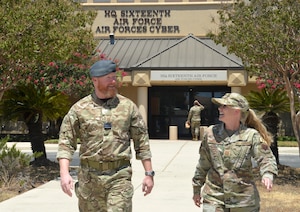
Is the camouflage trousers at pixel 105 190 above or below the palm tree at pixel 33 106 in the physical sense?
below

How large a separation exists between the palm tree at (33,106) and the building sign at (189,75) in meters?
12.6

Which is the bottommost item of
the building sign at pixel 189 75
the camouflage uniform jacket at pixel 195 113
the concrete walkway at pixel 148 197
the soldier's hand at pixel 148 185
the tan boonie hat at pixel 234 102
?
the concrete walkway at pixel 148 197

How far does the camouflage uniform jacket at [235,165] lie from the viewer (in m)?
4.39

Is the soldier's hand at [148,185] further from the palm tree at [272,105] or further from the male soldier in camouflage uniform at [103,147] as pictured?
the palm tree at [272,105]

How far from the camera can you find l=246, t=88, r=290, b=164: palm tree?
13570 millimetres

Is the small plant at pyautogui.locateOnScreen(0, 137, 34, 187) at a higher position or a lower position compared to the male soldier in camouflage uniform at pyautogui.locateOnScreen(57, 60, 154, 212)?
lower

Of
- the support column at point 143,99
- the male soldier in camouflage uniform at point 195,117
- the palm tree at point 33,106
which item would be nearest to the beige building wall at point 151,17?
the support column at point 143,99

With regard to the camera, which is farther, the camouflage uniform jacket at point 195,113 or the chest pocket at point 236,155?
the camouflage uniform jacket at point 195,113

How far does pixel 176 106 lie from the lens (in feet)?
96.2

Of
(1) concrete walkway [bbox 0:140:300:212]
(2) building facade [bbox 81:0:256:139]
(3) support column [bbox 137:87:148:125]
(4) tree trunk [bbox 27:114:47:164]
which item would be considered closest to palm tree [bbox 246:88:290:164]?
(1) concrete walkway [bbox 0:140:300:212]

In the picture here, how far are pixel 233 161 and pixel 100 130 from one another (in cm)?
121

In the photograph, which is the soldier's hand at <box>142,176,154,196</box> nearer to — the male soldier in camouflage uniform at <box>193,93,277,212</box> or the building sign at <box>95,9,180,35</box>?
the male soldier in camouflage uniform at <box>193,93,277,212</box>

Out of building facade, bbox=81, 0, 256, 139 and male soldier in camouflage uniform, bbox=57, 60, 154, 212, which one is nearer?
male soldier in camouflage uniform, bbox=57, 60, 154, 212

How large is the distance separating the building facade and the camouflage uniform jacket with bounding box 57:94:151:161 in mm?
19082
